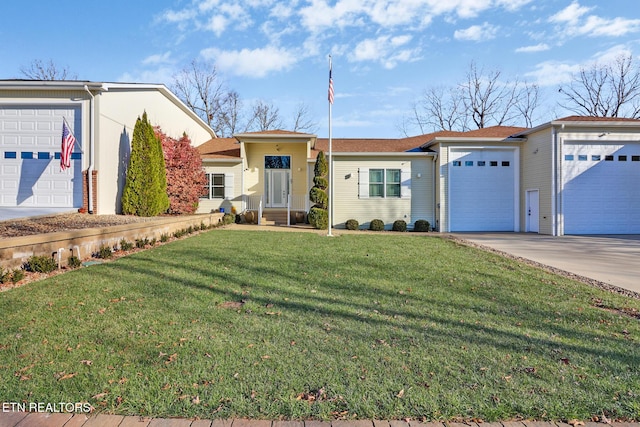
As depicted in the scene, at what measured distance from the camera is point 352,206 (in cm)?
1594

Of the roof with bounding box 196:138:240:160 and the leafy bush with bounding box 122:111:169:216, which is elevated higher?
the roof with bounding box 196:138:240:160

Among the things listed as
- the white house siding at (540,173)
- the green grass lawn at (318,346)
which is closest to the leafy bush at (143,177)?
the green grass lawn at (318,346)

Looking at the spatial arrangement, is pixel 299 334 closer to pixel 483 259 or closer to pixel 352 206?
pixel 483 259

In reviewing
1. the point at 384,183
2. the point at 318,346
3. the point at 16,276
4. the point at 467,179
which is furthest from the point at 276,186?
the point at 318,346

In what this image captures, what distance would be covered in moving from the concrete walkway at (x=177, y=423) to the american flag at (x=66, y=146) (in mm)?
9700

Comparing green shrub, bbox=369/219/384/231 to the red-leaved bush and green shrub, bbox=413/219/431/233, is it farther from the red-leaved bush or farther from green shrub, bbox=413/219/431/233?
the red-leaved bush

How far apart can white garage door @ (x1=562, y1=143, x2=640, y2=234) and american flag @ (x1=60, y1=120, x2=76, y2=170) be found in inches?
672

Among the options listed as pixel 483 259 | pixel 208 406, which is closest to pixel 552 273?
pixel 483 259

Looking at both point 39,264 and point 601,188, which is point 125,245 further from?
point 601,188

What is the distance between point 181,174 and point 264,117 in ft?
68.6

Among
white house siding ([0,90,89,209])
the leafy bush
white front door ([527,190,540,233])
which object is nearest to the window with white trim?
white front door ([527,190,540,233])

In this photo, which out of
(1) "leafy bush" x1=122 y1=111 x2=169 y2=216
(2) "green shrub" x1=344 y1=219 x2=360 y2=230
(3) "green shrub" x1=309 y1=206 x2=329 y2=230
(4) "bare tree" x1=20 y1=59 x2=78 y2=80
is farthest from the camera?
(4) "bare tree" x1=20 y1=59 x2=78 y2=80

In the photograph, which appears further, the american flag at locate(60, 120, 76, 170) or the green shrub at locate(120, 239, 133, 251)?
the american flag at locate(60, 120, 76, 170)

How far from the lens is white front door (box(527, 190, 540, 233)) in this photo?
14663 mm
